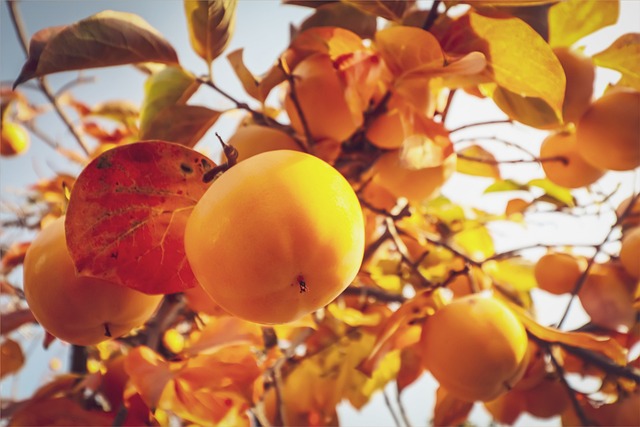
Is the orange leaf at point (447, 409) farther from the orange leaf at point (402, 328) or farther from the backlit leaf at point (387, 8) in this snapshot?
the backlit leaf at point (387, 8)

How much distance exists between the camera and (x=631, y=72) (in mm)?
695

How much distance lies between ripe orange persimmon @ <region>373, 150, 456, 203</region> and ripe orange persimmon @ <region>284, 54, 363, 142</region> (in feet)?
0.36

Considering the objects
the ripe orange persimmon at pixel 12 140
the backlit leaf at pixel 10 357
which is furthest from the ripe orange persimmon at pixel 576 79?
the ripe orange persimmon at pixel 12 140

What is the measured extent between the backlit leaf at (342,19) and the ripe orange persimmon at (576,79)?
301 mm

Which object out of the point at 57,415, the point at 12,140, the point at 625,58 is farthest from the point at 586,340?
the point at 12,140

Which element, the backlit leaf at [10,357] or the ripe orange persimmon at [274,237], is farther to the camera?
the backlit leaf at [10,357]

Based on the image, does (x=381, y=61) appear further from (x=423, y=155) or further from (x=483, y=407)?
(x=483, y=407)

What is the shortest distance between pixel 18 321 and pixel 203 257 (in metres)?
0.56

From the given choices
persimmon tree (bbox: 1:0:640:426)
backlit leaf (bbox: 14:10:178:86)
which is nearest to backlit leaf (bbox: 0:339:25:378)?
persimmon tree (bbox: 1:0:640:426)

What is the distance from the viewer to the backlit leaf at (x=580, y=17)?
0.72 metres

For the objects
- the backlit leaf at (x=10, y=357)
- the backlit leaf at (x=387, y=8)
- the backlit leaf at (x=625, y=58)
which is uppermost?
the backlit leaf at (x=387, y=8)

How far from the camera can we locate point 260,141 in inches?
26.7

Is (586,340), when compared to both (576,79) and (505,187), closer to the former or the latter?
(576,79)

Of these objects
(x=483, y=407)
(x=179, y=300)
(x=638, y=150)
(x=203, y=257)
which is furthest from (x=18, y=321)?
(x=638, y=150)
